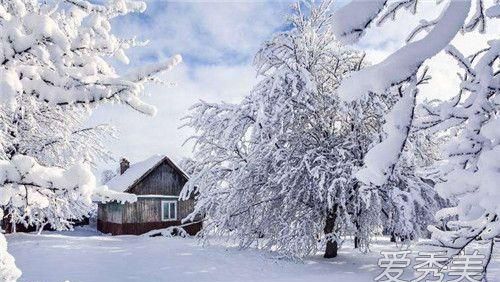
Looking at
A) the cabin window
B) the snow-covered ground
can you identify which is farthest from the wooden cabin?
the snow-covered ground

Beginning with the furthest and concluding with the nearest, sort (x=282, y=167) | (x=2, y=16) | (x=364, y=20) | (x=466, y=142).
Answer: (x=282, y=167) < (x=2, y=16) < (x=466, y=142) < (x=364, y=20)

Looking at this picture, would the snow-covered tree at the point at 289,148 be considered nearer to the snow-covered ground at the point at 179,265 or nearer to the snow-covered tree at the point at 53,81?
the snow-covered ground at the point at 179,265

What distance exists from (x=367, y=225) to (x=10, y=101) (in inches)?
461

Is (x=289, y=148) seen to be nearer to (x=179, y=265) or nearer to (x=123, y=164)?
(x=179, y=265)

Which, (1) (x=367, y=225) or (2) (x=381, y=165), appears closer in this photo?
(2) (x=381, y=165)

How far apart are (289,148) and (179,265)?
4834 mm

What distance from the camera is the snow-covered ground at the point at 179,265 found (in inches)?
434

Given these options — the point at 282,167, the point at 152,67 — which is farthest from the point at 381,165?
the point at 282,167

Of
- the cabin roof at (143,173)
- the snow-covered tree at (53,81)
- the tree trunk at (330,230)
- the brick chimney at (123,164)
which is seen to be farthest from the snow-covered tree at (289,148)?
the brick chimney at (123,164)

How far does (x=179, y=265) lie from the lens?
12602mm

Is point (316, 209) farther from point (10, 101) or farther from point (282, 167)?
point (10, 101)

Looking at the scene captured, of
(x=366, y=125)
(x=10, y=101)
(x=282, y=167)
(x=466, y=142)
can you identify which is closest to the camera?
(x=466, y=142)

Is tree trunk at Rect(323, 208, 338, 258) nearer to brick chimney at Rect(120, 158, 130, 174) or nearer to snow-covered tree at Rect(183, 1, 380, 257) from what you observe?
snow-covered tree at Rect(183, 1, 380, 257)

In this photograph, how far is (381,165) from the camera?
178 cm
